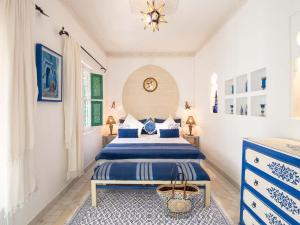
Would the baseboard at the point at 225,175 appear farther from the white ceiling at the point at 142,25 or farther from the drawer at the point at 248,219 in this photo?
the white ceiling at the point at 142,25

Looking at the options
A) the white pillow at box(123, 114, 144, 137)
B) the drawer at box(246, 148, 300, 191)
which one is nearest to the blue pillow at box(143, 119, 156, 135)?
the white pillow at box(123, 114, 144, 137)

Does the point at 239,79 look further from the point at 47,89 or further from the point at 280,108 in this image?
the point at 47,89

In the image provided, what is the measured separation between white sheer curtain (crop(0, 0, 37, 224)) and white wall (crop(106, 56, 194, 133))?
396 centimetres

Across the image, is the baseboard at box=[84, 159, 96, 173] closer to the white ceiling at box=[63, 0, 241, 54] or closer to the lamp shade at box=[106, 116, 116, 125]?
the lamp shade at box=[106, 116, 116, 125]

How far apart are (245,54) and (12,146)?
115 inches

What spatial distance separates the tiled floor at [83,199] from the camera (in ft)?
8.15

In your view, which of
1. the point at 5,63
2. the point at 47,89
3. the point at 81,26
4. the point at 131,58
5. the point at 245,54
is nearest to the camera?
the point at 5,63

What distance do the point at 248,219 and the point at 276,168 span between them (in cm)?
71

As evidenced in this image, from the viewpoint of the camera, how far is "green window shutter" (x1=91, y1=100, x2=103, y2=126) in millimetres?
4969

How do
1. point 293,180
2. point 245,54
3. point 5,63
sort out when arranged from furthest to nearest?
point 245,54, point 5,63, point 293,180

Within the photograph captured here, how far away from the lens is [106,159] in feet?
11.0

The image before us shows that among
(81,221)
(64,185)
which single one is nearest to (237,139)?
(81,221)

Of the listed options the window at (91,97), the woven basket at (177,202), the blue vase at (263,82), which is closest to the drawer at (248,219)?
the woven basket at (177,202)

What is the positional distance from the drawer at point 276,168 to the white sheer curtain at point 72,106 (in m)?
2.32
